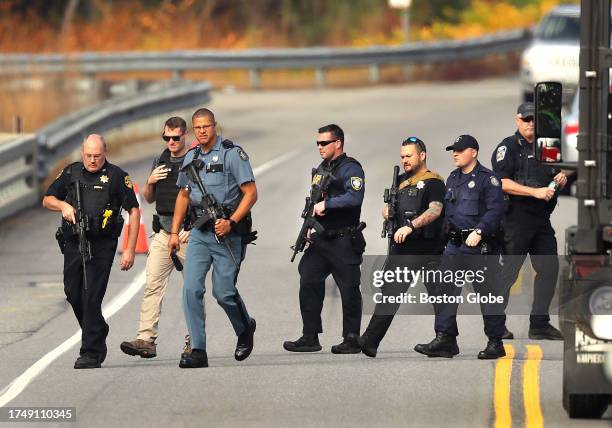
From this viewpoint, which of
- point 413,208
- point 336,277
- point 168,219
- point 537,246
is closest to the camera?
point 413,208

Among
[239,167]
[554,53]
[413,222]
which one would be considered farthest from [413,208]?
[554,53]

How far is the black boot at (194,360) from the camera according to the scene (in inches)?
487

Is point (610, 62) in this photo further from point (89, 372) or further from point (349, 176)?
point (89, 372)

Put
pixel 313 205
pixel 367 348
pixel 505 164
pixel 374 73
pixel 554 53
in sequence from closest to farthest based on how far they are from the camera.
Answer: pixel 367 348 → pixel 313 205 → pixel 505 164 → pixel 554 53 → pixel 374 73

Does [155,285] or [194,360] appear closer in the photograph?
[194,360]

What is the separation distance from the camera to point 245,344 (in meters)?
12.7

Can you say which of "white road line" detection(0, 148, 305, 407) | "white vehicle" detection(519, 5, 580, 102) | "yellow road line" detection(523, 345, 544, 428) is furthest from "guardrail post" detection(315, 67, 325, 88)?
A: "yellow road line" detection(523, 345, 544, 428)

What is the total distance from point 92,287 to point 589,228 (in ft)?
13.2

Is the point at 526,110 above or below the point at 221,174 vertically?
above

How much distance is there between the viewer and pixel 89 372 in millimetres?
12289

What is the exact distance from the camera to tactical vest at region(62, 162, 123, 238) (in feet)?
41.1

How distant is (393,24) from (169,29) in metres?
6.89

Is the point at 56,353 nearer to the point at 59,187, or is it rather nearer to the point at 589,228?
the point at 59,187

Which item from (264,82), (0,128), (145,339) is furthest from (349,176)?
(264,82)
